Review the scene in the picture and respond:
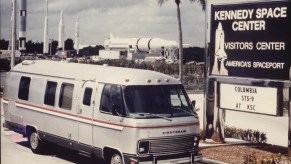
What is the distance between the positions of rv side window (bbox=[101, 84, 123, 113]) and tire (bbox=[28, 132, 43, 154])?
12.4 ft

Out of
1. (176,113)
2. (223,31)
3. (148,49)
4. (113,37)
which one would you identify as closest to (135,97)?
(176,113)

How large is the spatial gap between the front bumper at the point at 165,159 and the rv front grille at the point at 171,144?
134 millimetres

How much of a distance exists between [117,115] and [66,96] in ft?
8.60

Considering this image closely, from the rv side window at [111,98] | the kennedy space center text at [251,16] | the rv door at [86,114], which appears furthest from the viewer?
the kennedy space center text at [251,16]

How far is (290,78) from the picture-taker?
12.7m

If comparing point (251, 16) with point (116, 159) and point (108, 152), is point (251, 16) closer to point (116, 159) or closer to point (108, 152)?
point (108, 152)

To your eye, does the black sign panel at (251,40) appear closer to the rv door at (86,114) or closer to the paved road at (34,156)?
the paved road at (34,156)

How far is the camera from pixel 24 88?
13.6m

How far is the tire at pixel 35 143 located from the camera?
42.3ft

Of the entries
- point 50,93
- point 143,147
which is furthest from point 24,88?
point 143,147

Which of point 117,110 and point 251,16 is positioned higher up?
point 251,16

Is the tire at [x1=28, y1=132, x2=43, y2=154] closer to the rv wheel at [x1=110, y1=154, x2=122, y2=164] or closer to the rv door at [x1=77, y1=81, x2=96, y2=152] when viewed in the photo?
the rv door at [x1=77, y1=81, x2=96, y2=152]

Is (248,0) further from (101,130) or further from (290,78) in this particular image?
(101,130)

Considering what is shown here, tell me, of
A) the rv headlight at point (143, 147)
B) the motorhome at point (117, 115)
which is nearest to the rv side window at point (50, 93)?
the motorhome at point (117, 115)
